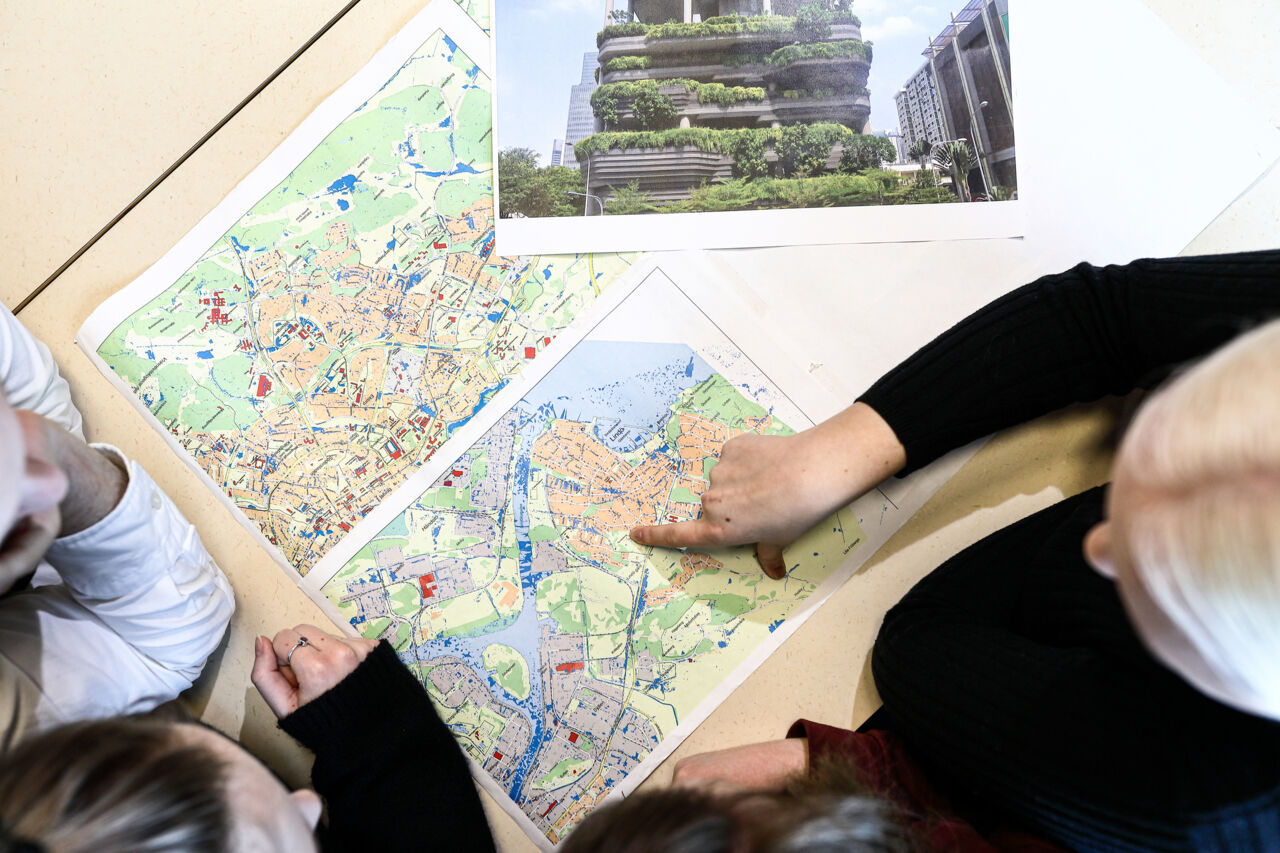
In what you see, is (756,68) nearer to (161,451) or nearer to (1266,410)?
(1266,410)

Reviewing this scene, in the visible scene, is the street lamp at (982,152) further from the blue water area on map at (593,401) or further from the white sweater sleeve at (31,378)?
the white sweater sleeve at (31,378)

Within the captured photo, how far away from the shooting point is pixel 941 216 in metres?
0.67

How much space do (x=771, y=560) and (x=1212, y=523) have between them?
359mm

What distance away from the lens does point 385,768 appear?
2.01ft

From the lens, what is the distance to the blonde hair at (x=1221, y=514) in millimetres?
325

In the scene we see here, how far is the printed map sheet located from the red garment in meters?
0.09

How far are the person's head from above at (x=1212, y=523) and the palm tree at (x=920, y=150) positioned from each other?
0.35 meters

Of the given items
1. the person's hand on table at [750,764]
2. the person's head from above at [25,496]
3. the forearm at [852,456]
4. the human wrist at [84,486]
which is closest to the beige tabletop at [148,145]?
the human wrist at [84,486]

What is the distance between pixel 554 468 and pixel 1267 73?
28.1 inches

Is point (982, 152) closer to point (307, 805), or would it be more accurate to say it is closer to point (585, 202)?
point (585, 202)

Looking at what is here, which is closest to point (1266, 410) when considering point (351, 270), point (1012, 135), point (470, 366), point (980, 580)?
point (980, 580)

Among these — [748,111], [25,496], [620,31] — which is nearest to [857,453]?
[748,111]

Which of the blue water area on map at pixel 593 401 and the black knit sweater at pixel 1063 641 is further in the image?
the blue water area on map at pixel 593 401

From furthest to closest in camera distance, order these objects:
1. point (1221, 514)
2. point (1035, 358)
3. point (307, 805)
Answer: point (1035, 358) < point (307, 805) < point (1221, 514)
